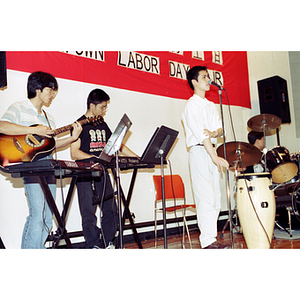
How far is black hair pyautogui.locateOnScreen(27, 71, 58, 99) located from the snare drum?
2149 millimetres

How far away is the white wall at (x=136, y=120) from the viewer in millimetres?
2906

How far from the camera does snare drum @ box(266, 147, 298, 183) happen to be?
3025mm

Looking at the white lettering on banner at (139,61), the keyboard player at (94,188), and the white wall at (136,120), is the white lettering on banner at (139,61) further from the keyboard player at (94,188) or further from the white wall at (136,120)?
the keyboard player at (94,188)

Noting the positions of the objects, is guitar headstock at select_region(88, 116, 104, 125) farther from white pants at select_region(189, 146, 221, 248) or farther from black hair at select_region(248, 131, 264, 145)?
black hair at select_region(248, 131, 264, 145)

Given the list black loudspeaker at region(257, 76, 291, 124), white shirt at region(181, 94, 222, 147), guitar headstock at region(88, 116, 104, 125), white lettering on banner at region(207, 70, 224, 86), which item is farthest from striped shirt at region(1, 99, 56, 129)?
black loudspeaker at region(257, 76, 291, 124)

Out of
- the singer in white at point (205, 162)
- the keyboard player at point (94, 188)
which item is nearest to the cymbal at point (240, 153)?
the singer in white at point (205, 162)

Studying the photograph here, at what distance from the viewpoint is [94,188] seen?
2928mm

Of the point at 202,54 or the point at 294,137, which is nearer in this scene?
the point at 294,137

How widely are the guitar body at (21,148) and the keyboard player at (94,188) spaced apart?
1.44 ft
